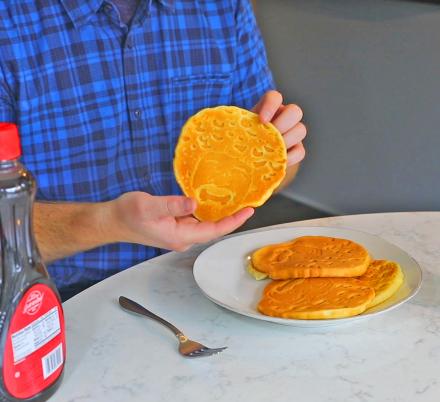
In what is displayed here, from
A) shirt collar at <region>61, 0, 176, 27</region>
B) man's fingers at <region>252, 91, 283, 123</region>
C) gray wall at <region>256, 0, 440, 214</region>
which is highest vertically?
shirt collar at <region>61, 0, 176, 27</region>

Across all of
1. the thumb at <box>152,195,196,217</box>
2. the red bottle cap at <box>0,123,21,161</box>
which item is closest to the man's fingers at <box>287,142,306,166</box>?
the thumb at <box>152,195,196,217</box>

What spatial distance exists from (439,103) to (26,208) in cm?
204

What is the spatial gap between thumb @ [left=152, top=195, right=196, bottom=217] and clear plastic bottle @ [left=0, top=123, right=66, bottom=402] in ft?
0.73

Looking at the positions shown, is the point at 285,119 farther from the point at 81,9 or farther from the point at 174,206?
the point at 81,9

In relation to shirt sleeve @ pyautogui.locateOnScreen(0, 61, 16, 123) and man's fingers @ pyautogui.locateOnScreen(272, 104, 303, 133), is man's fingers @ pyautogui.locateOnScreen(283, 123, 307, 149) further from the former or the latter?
shirt sleeve @ pyautogui.locateOnScreen(0, 61, 16, 123)

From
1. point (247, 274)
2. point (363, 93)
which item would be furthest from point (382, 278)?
point (363, 93)

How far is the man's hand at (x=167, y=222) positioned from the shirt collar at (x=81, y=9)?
48 cm

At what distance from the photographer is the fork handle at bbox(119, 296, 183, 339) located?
3.28 feet

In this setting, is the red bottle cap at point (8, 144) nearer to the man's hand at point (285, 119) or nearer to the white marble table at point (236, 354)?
the white marble table at point (236, 354)

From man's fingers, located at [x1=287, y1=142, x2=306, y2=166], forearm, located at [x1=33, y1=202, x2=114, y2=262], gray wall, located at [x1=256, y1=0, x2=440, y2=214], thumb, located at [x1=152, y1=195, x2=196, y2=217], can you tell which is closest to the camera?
thumb, located at [x1=152, y1=195, x2=196, y2=217]

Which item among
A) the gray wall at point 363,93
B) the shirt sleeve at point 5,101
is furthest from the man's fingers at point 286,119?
the gray wall at point 363,93

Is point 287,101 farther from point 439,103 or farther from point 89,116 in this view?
point 89,116

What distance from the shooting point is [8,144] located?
0.74m

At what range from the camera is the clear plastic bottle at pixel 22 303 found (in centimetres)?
79
